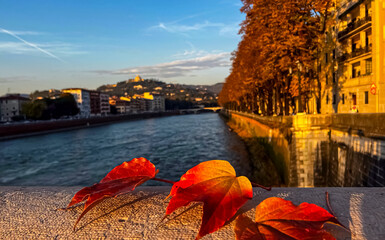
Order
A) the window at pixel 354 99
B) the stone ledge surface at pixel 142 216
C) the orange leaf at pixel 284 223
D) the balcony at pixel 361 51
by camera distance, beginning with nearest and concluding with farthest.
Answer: the orange leaf at pixel 284 223
the stone ledge surface at pixel 142 216
the balcony at pixel 361 51
the window at pixel 354 99

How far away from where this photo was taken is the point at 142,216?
52.4 inches

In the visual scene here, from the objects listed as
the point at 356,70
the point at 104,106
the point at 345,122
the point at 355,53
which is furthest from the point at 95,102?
the point at 345,122

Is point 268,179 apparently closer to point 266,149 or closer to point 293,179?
point 293,179

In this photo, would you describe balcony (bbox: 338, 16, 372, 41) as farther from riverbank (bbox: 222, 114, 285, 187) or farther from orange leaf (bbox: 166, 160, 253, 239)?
orange leaf (bbox: 166, 160, 253, 239)

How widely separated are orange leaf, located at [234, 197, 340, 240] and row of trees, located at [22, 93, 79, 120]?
267 ft

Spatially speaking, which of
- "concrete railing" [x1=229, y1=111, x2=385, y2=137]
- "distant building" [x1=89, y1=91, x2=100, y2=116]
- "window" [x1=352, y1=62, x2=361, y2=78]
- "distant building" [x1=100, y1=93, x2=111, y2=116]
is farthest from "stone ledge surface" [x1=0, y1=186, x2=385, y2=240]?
"distant building" [x1=100, y1=93, x2=111, y2=116]

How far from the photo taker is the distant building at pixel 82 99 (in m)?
112

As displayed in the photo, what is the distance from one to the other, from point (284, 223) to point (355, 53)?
1104 inches

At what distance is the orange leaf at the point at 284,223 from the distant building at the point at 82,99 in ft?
382

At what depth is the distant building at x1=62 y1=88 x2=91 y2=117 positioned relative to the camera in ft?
367

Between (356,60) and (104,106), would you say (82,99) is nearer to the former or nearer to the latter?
(104,106)

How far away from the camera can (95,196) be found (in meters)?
1.24

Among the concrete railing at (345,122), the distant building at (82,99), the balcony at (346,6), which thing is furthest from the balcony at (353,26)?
the distant building at (82,99)

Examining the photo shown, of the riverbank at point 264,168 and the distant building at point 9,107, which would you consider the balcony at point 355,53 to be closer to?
the riverbank at point 264,168
